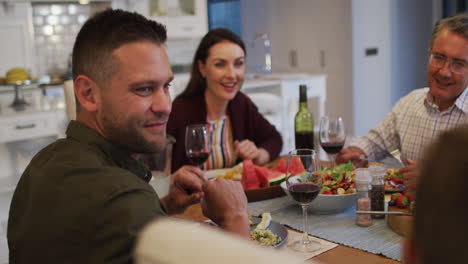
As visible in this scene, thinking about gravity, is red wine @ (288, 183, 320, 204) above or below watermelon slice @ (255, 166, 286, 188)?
above

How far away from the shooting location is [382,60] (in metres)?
6.04

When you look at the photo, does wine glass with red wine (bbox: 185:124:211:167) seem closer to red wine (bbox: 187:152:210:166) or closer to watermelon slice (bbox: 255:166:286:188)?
red wine (bbox: 187:152:210:166)

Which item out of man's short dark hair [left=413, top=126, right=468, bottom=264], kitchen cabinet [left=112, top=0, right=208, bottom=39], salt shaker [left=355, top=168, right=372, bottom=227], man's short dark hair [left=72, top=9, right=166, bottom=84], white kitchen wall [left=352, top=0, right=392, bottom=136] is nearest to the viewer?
man's short dark hair [left=413, top=126, right=468, bottom=264]

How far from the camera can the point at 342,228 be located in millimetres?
1496

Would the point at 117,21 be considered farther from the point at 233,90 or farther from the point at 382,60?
the point at 382,60

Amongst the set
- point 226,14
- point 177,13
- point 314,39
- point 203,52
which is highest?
point 226,14

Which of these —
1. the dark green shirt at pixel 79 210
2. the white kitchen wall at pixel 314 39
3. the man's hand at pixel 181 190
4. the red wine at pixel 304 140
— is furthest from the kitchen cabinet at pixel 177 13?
the dark green shirt at pixel 79 210

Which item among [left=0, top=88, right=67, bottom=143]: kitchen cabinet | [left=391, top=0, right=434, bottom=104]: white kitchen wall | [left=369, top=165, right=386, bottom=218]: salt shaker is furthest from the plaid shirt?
[left=391, top=0, right=434, bottom=104]: white kitchen wall

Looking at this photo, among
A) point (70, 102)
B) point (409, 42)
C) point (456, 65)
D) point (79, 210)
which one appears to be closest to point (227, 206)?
point (79, 210)

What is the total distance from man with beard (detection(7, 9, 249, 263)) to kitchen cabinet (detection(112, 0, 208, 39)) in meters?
3.75

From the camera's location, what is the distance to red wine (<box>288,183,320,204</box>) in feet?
4.55

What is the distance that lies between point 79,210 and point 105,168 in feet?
0.31

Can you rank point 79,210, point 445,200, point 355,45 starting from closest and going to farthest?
point 445,200 → point 79,210 → point 355,45

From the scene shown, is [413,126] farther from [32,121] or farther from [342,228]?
[32,121]
